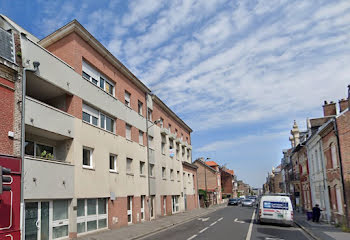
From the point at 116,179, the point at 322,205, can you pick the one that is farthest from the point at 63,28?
the point at 322,205

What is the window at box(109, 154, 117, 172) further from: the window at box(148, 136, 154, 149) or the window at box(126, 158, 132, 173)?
the window at box(148, 136, 154, 149)

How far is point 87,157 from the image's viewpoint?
1736 centimetres

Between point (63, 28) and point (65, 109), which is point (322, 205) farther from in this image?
point (63, 28)

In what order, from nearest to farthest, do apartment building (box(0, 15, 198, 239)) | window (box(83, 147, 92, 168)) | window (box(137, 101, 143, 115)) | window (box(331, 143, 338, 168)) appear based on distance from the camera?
1. apartment building (box(0, 15, 198, 239))
2. window (box(83, 147, 92, 168))
3. window (box(331, 143, 338, 168))
4. window (box(137, 101, 143, 115))

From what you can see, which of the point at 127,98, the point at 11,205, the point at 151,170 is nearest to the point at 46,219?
the point at 11,205

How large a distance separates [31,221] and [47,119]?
443cm

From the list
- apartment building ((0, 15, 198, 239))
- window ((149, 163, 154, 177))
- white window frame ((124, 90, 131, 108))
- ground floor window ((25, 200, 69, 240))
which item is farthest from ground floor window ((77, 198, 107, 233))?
window ((149, 163, 154, 177))

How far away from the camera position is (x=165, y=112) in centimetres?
3438

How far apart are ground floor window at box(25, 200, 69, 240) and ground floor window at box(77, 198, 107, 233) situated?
3.86 feet

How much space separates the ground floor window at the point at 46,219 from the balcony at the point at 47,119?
3264 millimetres

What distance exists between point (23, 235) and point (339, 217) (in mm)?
18680

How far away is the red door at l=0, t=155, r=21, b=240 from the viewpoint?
34.7ft

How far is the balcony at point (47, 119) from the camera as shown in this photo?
41.9ft

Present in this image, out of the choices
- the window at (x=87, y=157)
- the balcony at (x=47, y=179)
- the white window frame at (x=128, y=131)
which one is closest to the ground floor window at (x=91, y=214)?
the balcony at (x=47, y=179)
